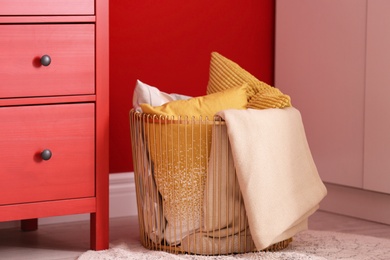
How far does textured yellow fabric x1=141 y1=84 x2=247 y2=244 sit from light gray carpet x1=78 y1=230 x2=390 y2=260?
9cm

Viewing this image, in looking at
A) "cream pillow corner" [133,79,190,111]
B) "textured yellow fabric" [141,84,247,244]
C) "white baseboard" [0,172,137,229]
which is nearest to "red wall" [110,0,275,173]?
"white baseboard" [0,172,137,229]

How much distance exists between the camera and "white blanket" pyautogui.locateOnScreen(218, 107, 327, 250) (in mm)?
1958

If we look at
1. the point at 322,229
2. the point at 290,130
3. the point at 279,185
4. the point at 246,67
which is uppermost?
the point at 246,67

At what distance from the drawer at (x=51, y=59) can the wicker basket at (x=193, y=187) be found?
196 mm

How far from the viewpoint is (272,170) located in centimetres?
200

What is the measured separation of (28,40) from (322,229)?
3.46 ft

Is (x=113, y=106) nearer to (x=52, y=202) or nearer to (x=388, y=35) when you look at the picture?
(x=52, y=202)

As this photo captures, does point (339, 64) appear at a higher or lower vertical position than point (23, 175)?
higher

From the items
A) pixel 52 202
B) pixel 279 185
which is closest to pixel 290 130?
pixel 279 185

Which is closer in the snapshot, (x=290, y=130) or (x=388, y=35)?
(x=290, y=130)

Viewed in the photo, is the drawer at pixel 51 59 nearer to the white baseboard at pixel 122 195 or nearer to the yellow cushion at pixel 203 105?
the yellow cushion at pixel 203 105

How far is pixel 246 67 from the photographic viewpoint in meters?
2.82

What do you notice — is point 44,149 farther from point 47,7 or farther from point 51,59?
point 47,7

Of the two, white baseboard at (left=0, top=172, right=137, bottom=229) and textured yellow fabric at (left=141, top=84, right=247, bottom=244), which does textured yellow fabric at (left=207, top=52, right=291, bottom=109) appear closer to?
textured yellow fabric at (left=141, top=84, right=247, bottom=244)
